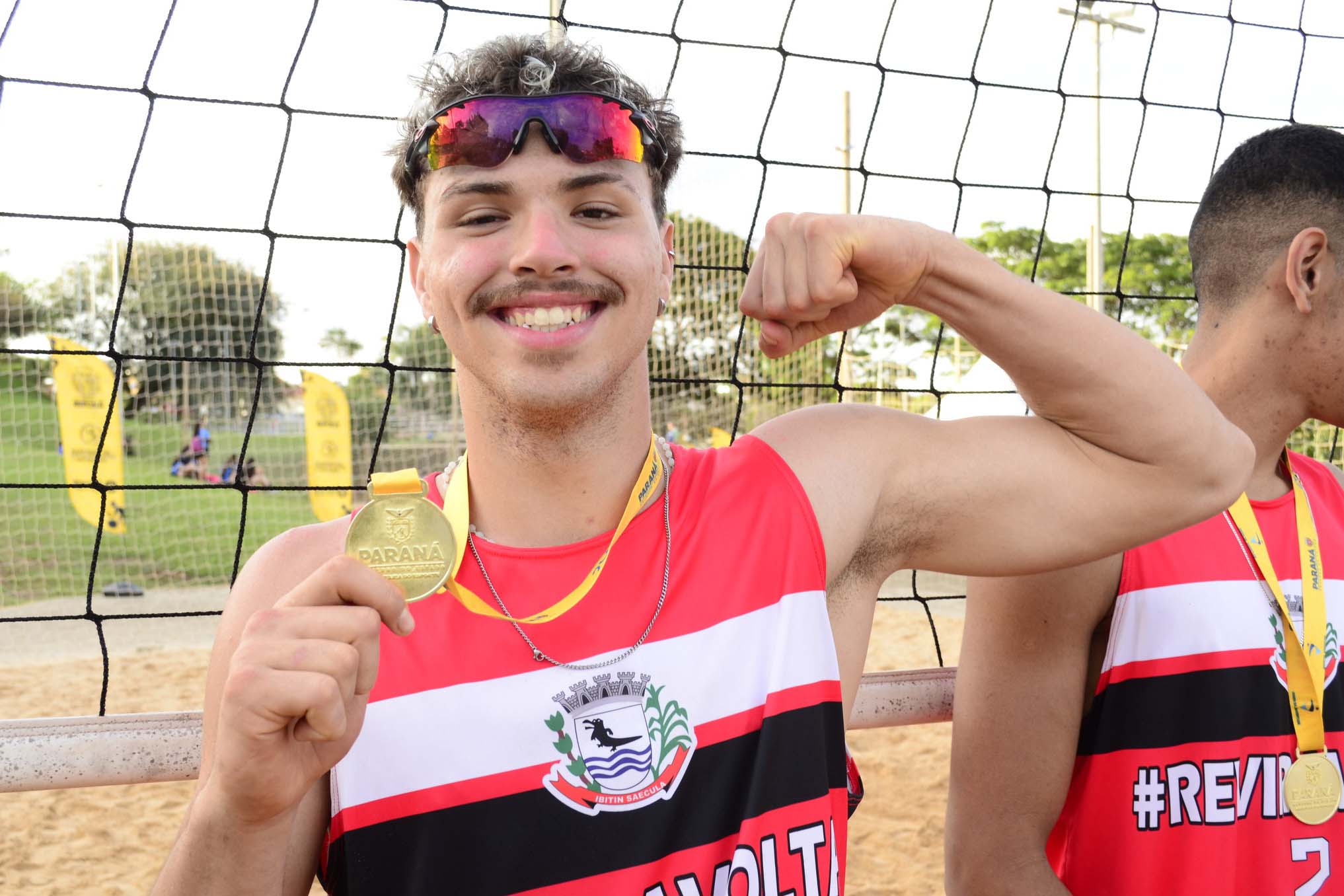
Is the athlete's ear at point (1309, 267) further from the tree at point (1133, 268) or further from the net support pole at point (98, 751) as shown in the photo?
the tree at point (1133, 268)

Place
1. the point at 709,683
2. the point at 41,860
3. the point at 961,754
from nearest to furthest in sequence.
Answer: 1. the point at 709,683
2. the point at 961,754
3. the point at 41,860

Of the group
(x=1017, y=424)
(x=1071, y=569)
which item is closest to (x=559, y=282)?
(x=1017, y=424)

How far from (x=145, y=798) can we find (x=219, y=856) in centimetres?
500

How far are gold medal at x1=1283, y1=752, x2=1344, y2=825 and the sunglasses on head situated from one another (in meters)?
1.52

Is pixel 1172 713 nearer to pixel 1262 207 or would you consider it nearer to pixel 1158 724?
pixel 1158 724

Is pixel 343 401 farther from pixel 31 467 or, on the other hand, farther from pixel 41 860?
pixel 31 467

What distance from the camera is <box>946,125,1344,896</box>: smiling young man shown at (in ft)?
5.36

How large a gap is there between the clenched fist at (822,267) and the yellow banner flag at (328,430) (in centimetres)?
826

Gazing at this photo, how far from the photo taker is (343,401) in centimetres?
944

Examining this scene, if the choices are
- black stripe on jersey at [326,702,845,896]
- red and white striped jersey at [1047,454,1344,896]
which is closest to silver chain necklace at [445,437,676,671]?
black stripe on jersey at [326,702,845,896]

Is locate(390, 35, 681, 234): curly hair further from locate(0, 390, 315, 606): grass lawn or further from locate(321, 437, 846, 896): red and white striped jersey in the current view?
locate(0, 390, 315, 606): grass lawn

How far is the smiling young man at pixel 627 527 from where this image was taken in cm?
125

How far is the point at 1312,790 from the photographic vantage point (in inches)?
66.2

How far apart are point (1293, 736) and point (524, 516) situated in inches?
54.5
